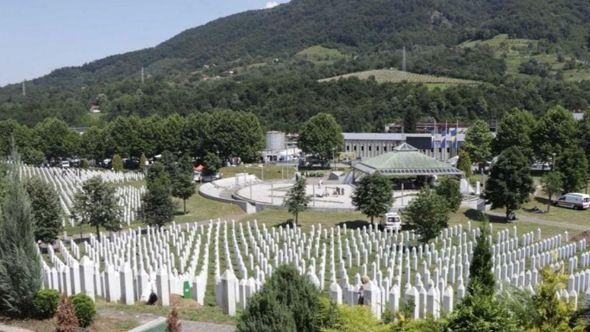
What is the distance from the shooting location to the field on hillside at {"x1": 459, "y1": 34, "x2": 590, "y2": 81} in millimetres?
151875

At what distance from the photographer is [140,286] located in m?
18.5

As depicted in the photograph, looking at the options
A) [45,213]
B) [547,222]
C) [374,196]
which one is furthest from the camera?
[547,222]

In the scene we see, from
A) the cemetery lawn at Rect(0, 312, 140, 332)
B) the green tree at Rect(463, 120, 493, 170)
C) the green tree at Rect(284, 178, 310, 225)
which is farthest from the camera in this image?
the green tree at Rect(463, 120, 493, 170)

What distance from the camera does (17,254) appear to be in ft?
50.5

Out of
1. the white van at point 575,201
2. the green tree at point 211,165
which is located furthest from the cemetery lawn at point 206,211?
the white van at point 575,201

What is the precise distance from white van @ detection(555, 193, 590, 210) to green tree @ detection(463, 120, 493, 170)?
20.5 metres

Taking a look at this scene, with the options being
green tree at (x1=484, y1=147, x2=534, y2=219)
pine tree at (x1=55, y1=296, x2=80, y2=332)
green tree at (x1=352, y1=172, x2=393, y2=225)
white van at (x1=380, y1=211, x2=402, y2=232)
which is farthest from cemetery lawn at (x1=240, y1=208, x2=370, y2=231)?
pine tree at (x1=55, y1=296, x2=80, y2=332)

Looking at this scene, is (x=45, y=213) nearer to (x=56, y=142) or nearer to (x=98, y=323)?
(x=98, y=323)

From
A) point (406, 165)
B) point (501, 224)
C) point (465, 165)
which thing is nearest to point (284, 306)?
point (501, 224)

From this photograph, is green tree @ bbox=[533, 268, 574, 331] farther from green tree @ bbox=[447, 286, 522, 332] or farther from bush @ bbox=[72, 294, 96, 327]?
bush @ bbox=[72, 294, 96, 327]

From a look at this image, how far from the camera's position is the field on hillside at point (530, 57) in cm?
15188

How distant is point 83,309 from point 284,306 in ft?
18.4

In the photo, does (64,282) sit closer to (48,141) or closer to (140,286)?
(140,286)

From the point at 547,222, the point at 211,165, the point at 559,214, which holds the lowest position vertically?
the point at 547,222
